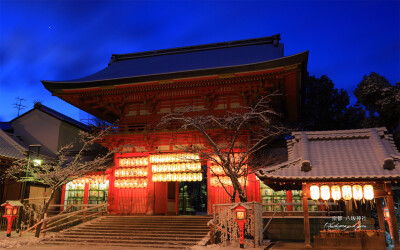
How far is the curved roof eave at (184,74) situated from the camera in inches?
635

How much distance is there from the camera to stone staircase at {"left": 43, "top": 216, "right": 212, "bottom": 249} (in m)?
13.9

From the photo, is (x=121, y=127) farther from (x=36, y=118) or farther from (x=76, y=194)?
(x=36, y=118)

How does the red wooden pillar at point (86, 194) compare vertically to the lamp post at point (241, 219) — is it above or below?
above

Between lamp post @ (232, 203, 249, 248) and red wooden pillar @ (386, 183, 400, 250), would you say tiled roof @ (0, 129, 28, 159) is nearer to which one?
lamp post @ (232, 203, 249, 248)

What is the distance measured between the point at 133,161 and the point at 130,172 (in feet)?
2.31

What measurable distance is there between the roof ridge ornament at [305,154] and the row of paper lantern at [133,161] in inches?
413

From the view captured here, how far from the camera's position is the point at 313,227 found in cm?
1525

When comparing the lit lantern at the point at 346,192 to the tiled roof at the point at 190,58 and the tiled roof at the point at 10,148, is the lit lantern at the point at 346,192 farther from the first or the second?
the tiled roof at the point at 10,148

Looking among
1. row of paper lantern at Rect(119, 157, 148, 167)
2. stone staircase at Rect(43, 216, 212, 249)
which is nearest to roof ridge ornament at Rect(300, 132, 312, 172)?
stone staircase at Rect(43, 216, 212, 249)

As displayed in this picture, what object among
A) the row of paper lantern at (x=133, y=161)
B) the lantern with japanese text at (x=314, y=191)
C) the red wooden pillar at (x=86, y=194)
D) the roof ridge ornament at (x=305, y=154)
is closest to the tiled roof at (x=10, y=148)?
the red wooden pillar at (x=86, y=194)

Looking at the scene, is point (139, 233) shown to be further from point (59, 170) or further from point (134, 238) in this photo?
point (59, 170)

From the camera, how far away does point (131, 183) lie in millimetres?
19641

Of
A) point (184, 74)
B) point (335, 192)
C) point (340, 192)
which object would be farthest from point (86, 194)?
point (340, 192)

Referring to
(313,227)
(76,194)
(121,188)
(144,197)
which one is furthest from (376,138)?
(76,194)
